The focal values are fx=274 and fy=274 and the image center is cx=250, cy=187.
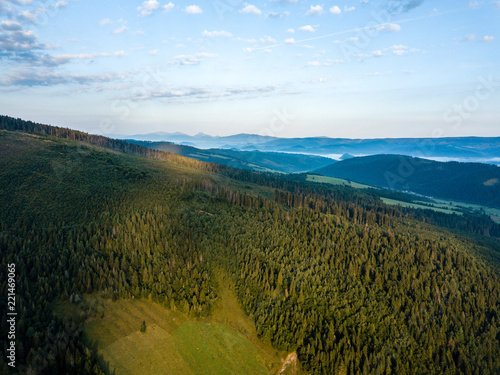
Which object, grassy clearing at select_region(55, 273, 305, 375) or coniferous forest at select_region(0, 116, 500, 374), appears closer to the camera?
grassy clearing at select_region(55, 273, 305, 375)

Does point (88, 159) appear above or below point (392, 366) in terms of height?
above

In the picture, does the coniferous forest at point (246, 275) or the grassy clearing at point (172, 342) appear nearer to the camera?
the grassy clearing at point (172, 342)

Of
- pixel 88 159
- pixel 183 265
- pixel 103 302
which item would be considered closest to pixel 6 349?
pixel 103 302

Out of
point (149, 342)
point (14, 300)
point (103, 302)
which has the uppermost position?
point (14, 300)

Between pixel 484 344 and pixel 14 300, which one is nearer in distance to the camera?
pixel 14 300

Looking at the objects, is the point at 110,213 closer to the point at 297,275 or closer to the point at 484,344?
the point at 297,275

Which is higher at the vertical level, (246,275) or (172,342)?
(246,275)

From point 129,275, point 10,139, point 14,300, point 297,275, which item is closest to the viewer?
point 14,300

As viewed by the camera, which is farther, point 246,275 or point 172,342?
point 246,275
